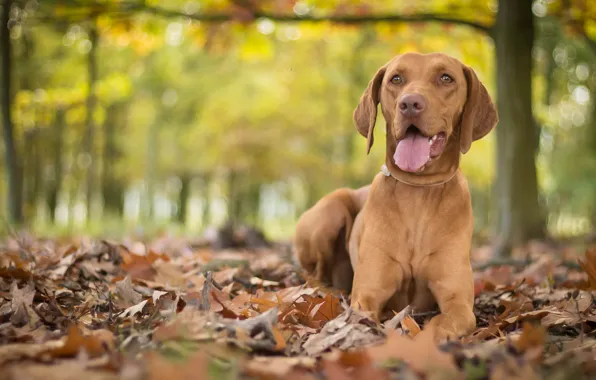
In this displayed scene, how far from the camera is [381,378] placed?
1.97m

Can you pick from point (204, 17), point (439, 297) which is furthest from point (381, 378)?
point (204, 17)

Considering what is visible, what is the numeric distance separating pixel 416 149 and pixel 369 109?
568mm

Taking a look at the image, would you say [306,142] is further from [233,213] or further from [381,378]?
[381,378]

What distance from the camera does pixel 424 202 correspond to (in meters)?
3.56

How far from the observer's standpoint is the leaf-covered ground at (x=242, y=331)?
2061 millimetres

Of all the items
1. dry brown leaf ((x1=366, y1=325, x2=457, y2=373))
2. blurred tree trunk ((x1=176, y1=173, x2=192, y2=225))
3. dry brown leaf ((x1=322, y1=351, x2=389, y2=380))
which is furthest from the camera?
blurred tree trunk ((x1=176, y1=173, x2=192, y2=225))

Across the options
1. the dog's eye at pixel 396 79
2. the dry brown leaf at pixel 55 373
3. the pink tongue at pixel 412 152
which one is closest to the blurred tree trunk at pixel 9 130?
the dog's eye at pixel 396 79

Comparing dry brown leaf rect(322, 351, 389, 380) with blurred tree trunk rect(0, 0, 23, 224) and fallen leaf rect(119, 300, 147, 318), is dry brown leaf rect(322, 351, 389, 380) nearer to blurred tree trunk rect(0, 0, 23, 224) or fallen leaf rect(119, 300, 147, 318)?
fallen leaf rect(119, 300, 147, 318)

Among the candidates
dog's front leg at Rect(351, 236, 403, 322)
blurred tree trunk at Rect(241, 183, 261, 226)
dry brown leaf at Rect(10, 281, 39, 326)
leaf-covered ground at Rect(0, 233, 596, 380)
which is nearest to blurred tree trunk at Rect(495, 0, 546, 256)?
leaf-covered ground at Rect(0, 233, 596, 380)

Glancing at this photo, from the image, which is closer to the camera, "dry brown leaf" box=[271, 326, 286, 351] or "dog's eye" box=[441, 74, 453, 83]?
"dry brown leaf" box=[271, 326, 286, 351]

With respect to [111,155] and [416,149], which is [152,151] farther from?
[416,149]

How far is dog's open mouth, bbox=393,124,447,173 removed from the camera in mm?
3369

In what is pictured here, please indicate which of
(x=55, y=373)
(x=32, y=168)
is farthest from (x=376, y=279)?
(x=32, y=168)

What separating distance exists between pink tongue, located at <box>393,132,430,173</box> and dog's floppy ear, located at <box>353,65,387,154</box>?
0.29m
